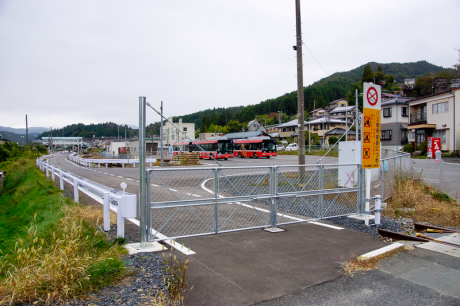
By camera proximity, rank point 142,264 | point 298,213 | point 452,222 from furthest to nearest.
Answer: point 298,213, point 452,222, point 142,264

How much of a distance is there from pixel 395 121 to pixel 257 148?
76.7ft

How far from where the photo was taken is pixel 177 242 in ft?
19.3

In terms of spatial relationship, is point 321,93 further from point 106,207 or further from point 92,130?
point 106,207

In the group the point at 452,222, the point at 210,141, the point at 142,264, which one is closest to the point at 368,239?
the point at 452,222

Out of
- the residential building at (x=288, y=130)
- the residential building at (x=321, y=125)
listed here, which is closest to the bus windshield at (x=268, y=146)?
the residential building at (x=321, y=125)

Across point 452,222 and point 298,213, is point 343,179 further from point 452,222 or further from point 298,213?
point 452,222

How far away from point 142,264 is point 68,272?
1101 millimetres

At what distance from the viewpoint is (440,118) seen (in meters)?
38.0

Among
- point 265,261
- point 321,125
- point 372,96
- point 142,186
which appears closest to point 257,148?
point 372,96

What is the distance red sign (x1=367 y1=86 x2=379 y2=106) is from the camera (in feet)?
24.2

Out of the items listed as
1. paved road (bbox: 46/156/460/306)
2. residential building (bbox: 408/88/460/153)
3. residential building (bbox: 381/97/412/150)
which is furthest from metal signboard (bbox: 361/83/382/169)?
residential building (bbox: 381/97/412/150)

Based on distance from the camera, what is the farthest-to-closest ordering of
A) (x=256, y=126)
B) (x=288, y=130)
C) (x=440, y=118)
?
(x=288, y=130) → (x=256, y=126) → (x=440, y=118)

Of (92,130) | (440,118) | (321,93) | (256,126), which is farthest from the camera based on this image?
(92,130)

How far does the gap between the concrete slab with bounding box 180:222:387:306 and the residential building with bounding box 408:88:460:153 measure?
3633 cm
